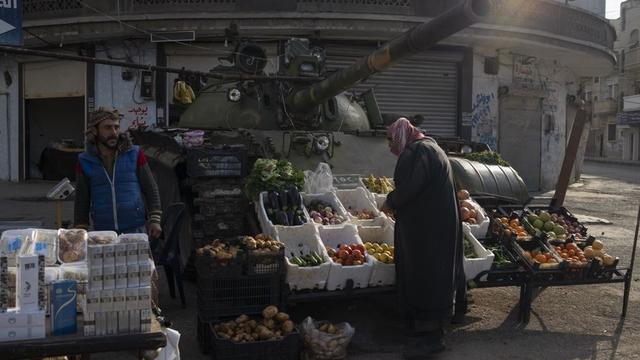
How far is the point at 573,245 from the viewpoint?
6.34 metres

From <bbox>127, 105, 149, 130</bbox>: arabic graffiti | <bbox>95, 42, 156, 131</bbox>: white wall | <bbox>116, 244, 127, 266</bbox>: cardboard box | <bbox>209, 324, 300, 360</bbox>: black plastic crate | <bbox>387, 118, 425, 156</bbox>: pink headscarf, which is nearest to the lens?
<bbox>116, 244, 127, 266</bbox>: cardboard box

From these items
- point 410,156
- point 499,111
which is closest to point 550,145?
point 499,111

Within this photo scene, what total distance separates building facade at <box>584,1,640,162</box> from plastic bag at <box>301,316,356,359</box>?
42626mm

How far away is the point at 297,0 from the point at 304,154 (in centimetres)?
954

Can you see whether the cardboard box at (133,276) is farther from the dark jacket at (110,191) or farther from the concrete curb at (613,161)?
the concrete curb at (613,161)

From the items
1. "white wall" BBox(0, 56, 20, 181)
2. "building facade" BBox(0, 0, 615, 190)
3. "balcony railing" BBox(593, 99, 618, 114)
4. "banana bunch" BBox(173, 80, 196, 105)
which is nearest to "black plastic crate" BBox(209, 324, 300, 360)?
"banana bunch" BBox(173, 80, 196, 105)

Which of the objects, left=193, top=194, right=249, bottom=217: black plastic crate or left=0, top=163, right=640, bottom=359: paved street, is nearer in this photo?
left=0, top=163, right=640, bottom=359: paved street

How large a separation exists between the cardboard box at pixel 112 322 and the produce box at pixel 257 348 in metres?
1.50

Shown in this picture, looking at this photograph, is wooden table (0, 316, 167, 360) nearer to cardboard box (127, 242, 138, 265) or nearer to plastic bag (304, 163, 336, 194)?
cardboard box (127, 242, 138, 265)

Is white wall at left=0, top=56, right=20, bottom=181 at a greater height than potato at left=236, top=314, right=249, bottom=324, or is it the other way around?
white wall at left=0, top=56, right=20, bottom=181

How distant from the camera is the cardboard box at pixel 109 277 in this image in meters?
3.10

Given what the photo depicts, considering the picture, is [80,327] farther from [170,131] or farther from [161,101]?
[161,101]

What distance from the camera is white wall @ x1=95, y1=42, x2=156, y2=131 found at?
16938mm

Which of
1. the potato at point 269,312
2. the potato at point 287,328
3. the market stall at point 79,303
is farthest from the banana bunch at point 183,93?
the market stall at point 79,303
